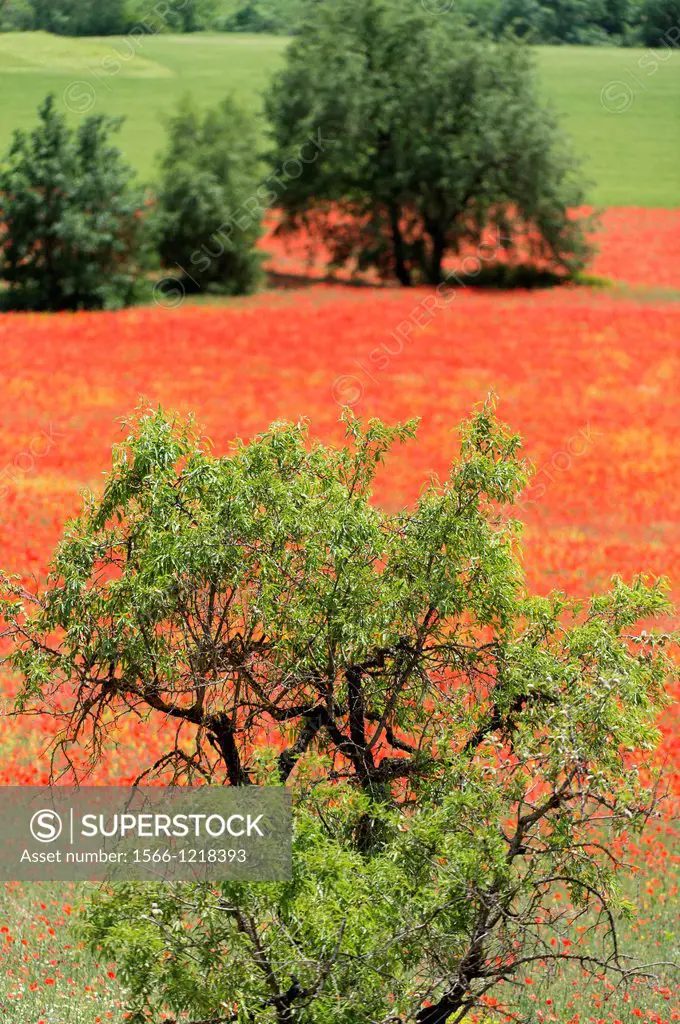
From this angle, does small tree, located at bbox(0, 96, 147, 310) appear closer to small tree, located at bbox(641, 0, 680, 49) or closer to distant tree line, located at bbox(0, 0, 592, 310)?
distant tree line, located at bbox(0, 0, 592, 310)

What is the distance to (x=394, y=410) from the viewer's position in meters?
33.3

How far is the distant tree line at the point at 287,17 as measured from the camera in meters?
88.1

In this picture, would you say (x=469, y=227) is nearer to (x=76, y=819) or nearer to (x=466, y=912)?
(x=76, y=819)

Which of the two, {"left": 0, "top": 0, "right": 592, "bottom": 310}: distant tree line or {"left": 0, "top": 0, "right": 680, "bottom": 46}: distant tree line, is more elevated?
{"left": 0, "top": 0, "right": 680, "bottom": 46}: distant tree line

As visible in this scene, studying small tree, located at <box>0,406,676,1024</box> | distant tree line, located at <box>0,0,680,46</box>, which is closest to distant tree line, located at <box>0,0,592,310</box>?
distant tree line, located at <box>0,0,680,46</box>

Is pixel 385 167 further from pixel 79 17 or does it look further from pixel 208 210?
A: pixel 79 17

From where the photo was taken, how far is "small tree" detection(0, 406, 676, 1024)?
26.2 feet

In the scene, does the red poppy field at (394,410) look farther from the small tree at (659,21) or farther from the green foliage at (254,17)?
the green foliage at (254,17)

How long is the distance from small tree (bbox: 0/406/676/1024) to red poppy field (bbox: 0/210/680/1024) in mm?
3289

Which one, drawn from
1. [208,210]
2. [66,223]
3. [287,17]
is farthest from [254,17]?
[66,223]

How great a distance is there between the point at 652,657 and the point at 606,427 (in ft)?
77.1

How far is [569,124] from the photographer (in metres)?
88.6

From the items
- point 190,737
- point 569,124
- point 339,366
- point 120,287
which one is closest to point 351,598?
point 190,737

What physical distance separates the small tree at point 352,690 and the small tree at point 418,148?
168 ft
